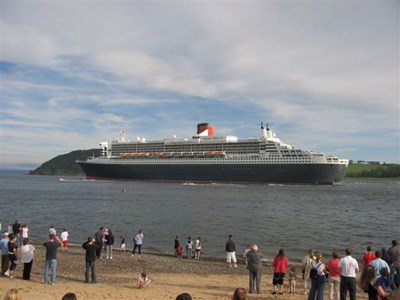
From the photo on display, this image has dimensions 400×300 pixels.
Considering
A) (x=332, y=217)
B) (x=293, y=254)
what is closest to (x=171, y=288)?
(x=293, y=254)

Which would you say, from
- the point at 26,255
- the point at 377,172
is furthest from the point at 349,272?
the point at 377,172

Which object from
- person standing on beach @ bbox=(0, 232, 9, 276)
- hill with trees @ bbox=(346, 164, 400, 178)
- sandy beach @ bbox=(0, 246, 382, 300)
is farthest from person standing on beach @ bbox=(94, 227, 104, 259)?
hill with trees @ bbox=(346, 164, 400, 178)

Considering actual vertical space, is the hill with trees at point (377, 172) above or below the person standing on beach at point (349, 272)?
above

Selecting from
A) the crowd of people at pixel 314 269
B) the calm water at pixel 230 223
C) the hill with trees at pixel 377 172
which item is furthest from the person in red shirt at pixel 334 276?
the hill with trees at pixel 377 172

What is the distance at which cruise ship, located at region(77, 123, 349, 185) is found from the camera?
77.2 meters

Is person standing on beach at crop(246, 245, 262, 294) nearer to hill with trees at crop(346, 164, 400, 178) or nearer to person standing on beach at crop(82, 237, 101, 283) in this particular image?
person standing on beach at crop(82, 237, 101, 283)

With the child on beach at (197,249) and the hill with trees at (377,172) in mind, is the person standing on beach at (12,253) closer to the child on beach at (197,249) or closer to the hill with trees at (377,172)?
the child on beach at (197,249)

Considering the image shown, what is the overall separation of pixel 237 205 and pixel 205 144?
4783 cm

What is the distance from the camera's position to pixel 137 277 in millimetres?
13000

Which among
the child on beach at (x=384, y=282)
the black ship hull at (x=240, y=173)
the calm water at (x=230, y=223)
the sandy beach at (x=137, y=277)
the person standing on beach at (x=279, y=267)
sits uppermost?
the black ship hull at (x=240, y=173)

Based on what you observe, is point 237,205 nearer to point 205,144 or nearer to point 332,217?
point 332,217

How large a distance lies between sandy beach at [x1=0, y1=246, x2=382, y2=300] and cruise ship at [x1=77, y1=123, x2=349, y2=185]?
61848 millimetres

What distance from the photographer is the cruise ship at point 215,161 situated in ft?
253

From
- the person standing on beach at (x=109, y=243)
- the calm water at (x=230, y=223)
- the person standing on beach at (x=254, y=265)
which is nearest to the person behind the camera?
the person standing on beach at (x=254, y=265)
